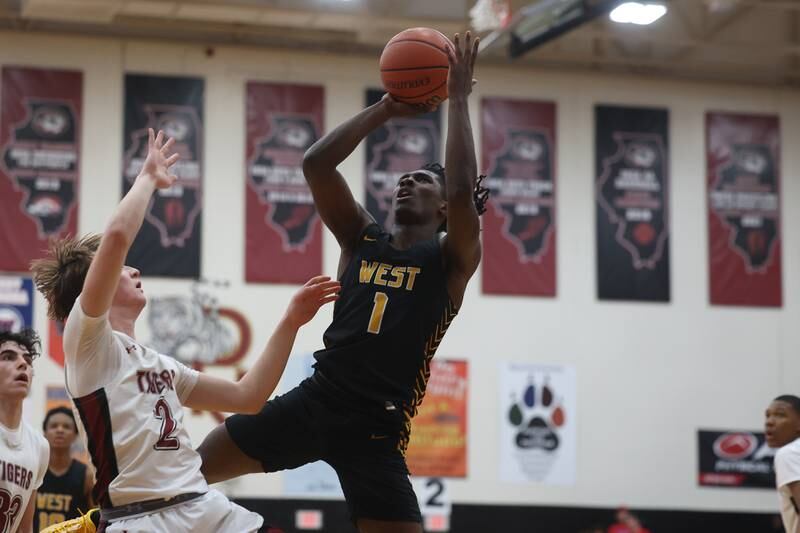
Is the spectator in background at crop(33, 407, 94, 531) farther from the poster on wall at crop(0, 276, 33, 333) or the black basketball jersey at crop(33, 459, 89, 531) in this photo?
the poster on wall at crop(0, 276, 33, 333)

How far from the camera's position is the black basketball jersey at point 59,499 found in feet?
30.8

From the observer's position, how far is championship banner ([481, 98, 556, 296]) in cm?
1692

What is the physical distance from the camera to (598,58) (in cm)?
1753

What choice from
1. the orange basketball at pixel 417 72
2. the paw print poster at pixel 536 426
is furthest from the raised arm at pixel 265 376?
the paw print poster at pixel 536 426

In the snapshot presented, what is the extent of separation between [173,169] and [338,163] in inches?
418

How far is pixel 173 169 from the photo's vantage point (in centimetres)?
1603

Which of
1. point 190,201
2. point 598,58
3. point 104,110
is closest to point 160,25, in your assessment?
point 104,110

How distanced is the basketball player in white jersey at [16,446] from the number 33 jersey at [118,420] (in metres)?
1.87

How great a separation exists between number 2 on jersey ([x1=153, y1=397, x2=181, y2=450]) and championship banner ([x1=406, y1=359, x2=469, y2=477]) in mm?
11672

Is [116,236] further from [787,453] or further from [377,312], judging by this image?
[787,453]

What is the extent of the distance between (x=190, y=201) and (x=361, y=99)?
2.83 meters

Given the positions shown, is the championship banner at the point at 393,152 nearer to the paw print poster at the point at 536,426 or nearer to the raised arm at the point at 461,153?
the paw print poster at the point at 536,426

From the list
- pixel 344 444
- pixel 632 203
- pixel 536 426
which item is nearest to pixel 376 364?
pixel 344 444

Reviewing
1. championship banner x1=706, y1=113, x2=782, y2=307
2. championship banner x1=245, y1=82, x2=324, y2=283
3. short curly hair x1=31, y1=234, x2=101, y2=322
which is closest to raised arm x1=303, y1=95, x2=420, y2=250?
short curly hair x1=31, y1=234, x2=101, y2=322
